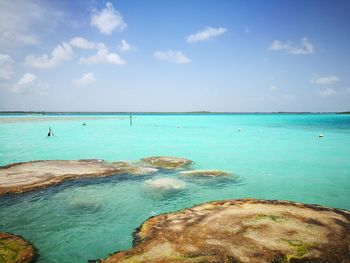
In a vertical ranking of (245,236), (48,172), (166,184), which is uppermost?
(245,236)

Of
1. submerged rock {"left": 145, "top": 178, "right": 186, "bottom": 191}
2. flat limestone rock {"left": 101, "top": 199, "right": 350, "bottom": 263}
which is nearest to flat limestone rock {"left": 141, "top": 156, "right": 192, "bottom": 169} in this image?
submerged rock {"left": 145, "top": 178, "right": 186, "bottom": 191}

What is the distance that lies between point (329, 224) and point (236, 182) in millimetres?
9234

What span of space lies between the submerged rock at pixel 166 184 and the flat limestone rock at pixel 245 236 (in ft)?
15.3

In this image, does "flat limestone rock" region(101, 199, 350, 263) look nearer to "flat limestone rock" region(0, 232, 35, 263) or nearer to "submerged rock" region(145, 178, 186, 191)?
"flat limestone rock" region(0, 232, 35, 263)

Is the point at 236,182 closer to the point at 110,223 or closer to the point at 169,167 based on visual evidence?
the point at 169,167

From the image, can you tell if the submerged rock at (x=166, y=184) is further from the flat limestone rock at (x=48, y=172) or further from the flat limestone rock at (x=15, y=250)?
the flat limestone rock at (x=15, y=250)

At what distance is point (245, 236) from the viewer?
28.3 ft

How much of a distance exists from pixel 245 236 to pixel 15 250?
6.96 metres

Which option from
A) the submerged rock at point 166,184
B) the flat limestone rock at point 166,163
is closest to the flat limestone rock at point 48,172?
the flat limestone rock at point 166,163

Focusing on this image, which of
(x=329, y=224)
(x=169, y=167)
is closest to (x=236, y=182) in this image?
(x=169, y=167)

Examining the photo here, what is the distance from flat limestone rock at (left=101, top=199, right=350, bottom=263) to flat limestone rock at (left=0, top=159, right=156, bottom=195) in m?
8.59

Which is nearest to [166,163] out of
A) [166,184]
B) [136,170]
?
[136,170]

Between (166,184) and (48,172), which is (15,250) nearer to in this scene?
(166,184)

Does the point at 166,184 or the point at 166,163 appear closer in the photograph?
the point at 166,184
